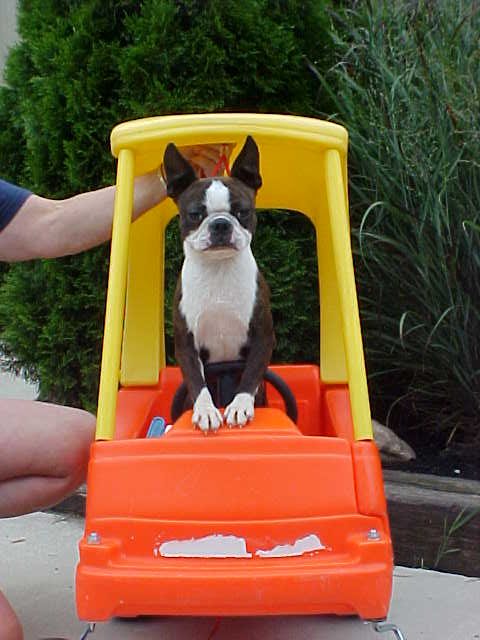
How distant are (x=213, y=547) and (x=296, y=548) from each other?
14cm

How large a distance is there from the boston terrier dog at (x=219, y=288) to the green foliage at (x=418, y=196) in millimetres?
739

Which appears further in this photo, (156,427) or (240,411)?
(156,427)

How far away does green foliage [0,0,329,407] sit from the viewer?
2.67 meters

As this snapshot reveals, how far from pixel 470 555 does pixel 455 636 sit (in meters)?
0.31

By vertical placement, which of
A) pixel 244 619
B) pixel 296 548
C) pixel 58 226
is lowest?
pixel 244 619

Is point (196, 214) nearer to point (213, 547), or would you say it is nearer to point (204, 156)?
point (204, 156)

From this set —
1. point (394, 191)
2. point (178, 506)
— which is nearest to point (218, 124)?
point (178, 506)

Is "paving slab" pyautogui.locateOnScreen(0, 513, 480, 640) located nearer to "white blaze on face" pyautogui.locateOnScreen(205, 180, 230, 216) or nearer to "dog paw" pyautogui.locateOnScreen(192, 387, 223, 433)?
"dog paw" pyautogui.locateOnScreen(192, 387, 223, 433)

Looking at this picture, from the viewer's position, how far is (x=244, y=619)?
6.30 feet

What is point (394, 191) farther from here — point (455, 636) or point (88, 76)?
point (455, 636)

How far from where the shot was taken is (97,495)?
155 centimetres

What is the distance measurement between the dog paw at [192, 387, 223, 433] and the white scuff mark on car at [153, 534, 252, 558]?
0.64 ft

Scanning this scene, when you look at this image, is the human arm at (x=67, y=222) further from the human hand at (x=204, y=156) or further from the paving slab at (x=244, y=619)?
the paving slab at (x=244, y=619)

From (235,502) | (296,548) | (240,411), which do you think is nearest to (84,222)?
(240,411)
